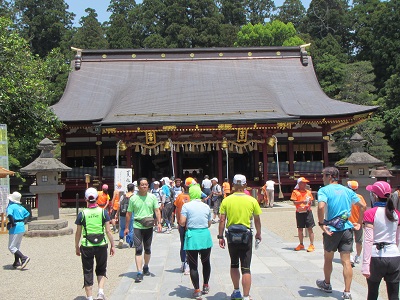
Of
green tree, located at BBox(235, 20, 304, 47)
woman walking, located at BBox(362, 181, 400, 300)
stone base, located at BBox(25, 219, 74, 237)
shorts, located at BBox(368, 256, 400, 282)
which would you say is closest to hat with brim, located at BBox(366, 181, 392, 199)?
woman walking, located at BBox(362, 181, 400, 300)

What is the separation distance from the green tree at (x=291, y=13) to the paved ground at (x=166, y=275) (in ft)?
170

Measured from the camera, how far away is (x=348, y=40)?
53.8 m

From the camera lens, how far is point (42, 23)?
A: 55625mm

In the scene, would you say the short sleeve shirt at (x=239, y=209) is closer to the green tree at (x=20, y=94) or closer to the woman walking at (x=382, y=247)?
the woman walking at (x=382, y=247)

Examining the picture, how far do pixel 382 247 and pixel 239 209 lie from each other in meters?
1.76

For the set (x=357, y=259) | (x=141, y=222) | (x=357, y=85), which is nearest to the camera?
(x=141, y=222)

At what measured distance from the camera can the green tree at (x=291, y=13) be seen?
190 ft

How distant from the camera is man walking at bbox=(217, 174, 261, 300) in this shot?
5.44 m

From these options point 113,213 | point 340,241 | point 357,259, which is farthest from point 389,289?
point 113,213

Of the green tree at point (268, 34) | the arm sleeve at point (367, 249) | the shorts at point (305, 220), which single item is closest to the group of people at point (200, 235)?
the arm sleeve at point (367, 249)

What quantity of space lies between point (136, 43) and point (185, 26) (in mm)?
6707

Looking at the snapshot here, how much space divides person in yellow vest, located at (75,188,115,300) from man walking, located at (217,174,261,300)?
1609mm

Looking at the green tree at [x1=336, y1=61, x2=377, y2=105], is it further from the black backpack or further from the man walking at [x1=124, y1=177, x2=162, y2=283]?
the man walking at [x1=124, y1=177, x2=162, y2=283]

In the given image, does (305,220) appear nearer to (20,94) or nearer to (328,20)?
(20,94)
